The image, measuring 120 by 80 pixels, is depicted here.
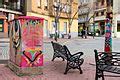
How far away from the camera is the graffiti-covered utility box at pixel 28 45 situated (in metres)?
9.39

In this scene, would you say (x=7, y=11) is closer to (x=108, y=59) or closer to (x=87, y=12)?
(x=108, y=59)

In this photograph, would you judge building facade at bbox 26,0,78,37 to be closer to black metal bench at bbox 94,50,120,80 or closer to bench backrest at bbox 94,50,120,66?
bench backrest at bbox 94,50,120,66

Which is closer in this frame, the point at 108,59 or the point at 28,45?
the point at 108,59

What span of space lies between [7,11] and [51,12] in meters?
9.49

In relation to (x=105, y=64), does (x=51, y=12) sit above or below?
above

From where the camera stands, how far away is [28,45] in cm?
946

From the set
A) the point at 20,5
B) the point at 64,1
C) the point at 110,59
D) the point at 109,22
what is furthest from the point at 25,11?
the point at 110,59

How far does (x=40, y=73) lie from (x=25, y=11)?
36012 mm

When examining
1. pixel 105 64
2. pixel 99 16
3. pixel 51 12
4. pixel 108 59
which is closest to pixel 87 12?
pixel 99 16

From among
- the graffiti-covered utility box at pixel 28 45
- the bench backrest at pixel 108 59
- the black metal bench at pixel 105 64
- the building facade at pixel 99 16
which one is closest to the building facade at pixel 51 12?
the building facade at pixel 99 16

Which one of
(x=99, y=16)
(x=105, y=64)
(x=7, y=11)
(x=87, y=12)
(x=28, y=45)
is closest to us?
(x=105, y=64)

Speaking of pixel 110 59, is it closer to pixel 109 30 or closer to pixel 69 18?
pixel 109 30

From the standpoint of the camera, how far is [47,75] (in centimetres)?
957

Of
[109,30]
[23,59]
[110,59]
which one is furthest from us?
[109,30]
